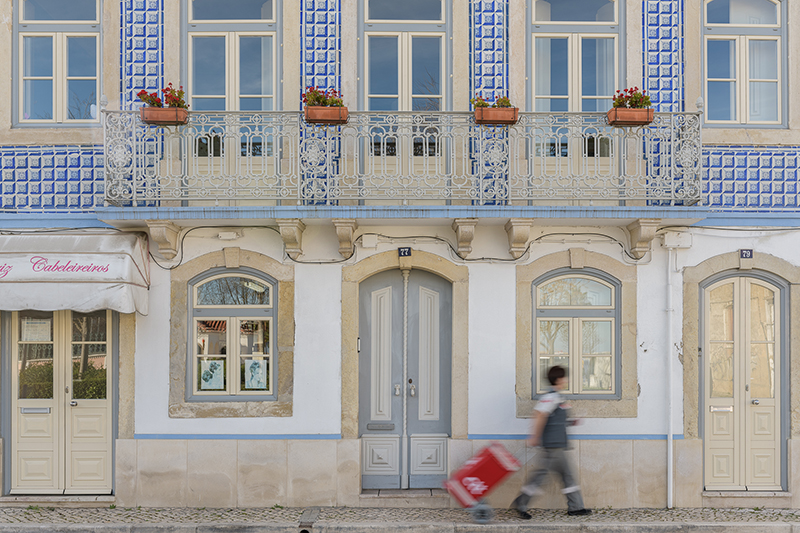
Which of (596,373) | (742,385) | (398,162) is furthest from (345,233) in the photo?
(742,385)

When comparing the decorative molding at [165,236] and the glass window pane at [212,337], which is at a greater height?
the decorative molding at [165,236]

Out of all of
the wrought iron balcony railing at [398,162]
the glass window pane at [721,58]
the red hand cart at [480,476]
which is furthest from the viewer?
the glass window pane at [721,58]

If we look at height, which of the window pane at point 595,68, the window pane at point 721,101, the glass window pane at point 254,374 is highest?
the window pane at point 595,68

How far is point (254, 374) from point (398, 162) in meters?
2.98

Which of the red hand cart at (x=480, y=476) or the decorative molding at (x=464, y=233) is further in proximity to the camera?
the decorative molding at (x=464, y=233)

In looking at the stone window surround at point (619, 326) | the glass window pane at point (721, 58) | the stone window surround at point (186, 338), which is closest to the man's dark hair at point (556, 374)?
the stone window surround at point (619, 326)

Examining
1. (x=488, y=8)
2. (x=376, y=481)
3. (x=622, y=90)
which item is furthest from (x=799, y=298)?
(x=376, y=481)

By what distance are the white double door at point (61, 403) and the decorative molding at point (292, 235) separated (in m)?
2.32

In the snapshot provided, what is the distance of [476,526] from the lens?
6133 mm

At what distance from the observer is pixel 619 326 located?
692 centimetres

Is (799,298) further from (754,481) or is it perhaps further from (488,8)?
(488,8)

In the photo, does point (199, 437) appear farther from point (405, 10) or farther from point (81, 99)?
point (405, 10)

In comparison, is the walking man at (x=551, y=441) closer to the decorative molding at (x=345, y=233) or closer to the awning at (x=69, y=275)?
the decorative molding at (x=345, y=233)

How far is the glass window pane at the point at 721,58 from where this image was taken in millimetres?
7129
